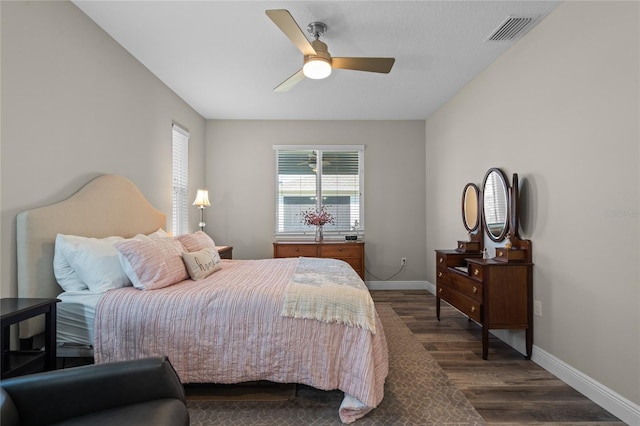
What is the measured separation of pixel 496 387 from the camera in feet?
7.47

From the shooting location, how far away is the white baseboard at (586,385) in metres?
1.87

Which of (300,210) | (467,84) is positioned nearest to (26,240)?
(300,210)

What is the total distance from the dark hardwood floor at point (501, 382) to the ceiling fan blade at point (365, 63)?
252cm

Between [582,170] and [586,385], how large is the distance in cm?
146

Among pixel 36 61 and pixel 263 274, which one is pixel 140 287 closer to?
pixel 263 274

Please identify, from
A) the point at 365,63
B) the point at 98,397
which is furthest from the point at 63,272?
the point at 365,63

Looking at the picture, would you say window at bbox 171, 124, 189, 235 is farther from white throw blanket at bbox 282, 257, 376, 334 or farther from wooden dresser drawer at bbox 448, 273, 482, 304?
wooden dresser drawer at bbox 448, 273, 482, 304

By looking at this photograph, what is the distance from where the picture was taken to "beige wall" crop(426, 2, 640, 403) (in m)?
1.89

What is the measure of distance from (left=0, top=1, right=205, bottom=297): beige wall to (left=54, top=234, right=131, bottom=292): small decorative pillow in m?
0.26

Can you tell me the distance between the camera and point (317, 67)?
8.26ft

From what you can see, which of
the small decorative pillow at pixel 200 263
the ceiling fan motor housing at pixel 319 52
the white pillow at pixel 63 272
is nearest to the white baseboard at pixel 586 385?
the small decorative pillow at pixel 200 263

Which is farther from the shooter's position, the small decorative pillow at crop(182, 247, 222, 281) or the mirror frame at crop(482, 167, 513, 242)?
the mirror frame at crop(482, 167, 513, 242)

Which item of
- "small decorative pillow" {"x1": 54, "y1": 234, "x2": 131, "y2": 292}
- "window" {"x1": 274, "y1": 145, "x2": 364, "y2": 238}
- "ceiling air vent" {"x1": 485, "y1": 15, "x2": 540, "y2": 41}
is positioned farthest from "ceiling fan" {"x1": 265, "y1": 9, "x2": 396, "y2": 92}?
"window" {"x1": 274, "y1": 145, "x2": 364, "y2": 238}

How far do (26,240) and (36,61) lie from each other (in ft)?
3.76
